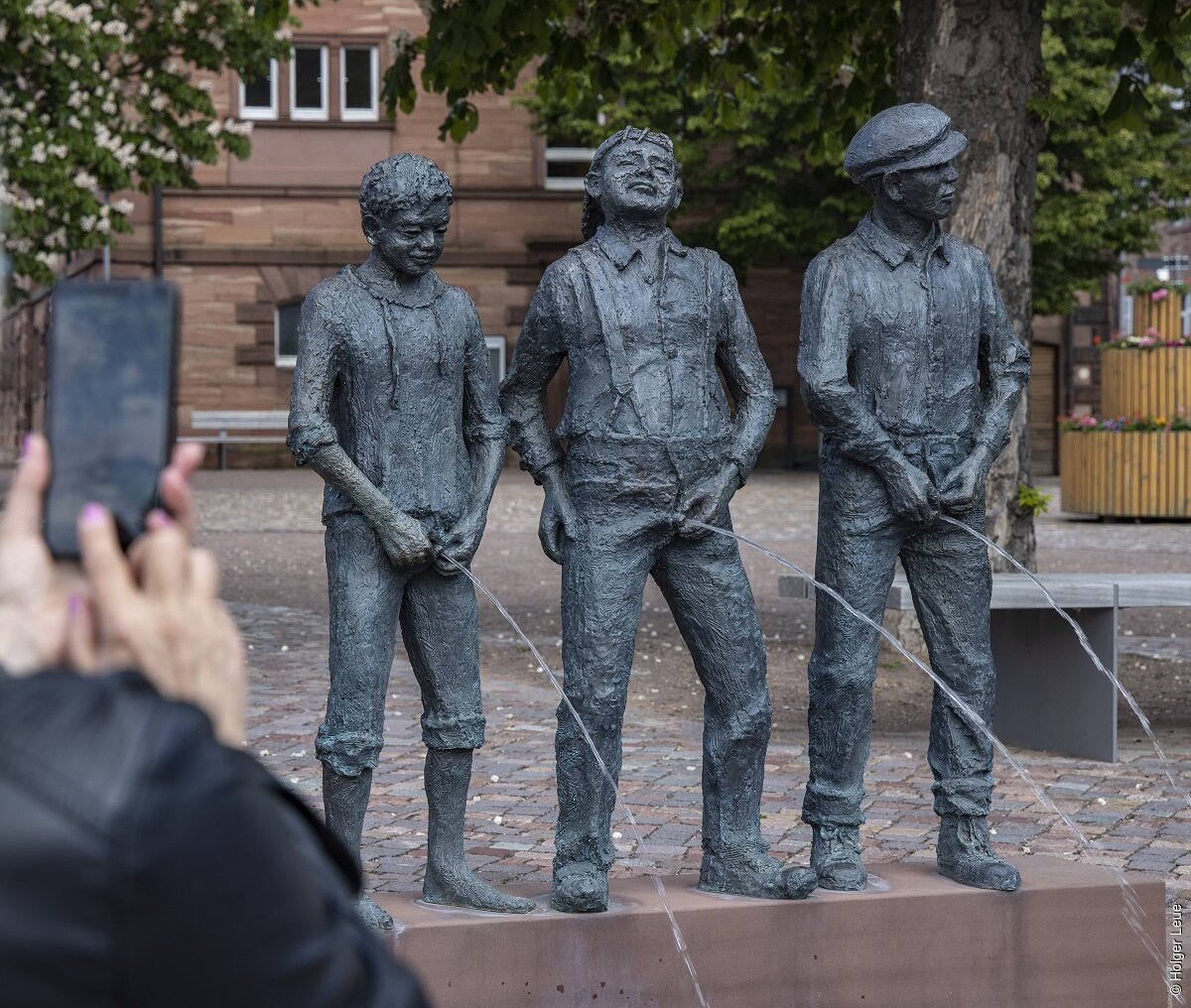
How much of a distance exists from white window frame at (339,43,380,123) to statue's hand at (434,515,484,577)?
84.4 ft

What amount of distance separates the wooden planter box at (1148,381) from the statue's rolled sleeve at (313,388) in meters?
18.5

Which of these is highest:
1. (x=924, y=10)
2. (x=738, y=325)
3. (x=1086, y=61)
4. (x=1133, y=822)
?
(x=1086, y=61)

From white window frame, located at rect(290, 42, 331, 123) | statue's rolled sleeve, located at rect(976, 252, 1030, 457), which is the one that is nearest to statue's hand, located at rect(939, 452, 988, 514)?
statue's rolled sleeve, located at rect(976, 252, 1030, 457)

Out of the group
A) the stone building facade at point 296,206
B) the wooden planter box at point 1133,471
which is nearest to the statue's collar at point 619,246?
the wooden planter box at point 1133,471

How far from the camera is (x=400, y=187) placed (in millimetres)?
4668

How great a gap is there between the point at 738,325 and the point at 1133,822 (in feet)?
A: 9.65

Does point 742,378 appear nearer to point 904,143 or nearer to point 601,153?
point 601,153

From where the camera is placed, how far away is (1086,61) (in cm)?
2655

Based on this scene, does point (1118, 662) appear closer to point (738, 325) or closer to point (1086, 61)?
point (738, 325)

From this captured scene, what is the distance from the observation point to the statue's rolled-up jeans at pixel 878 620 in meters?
5.07

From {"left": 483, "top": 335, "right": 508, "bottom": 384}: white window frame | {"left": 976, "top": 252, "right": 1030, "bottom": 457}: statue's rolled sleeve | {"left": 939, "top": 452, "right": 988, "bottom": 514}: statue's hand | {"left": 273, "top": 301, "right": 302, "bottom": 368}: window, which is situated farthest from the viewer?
{"left": 483, "top": 335, "right": 508, "bottom": 384}: white window frame

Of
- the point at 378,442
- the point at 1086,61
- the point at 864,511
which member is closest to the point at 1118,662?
the point at 864,511

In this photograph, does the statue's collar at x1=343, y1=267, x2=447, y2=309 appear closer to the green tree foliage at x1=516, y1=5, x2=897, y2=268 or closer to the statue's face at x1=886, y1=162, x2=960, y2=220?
the statue's face at x1=886, y1=162, x2=960, y2=220

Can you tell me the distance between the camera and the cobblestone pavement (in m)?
6.45
